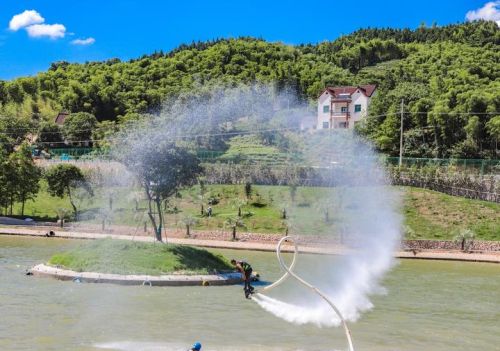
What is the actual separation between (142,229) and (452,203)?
35.0 meters

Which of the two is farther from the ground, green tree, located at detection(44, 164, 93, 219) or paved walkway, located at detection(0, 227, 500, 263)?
green tree, located at detection(44, 164, 93, 219)

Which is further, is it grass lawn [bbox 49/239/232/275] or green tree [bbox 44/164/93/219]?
green tree [bbox 44/164/93/219]

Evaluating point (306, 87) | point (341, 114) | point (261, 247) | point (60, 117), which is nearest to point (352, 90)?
point (341, 114)

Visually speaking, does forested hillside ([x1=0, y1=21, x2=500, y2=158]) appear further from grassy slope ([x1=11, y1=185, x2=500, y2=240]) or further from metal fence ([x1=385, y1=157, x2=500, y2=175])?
grassy slope ([x1=11, y1=185, x2=500, y2=240])

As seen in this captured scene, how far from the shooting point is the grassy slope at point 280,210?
215 ft

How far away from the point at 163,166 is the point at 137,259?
8.51 meters

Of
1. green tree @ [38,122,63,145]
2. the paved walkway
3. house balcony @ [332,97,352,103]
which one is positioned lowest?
the paved walkway

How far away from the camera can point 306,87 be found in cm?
17512

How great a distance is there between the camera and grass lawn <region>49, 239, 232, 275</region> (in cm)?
3488

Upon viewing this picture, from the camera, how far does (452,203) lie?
7100cm

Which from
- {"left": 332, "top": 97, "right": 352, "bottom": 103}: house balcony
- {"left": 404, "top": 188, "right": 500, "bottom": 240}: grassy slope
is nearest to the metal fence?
{"left": 404, "top": 188, "right": 500, "bottom": 240}: grassy slope

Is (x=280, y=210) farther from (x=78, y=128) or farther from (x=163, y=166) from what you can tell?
(x=78, y=128)

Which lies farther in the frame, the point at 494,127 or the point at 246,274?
the point at 494,127

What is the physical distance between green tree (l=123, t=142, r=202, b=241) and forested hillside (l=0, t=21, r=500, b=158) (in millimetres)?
62965
